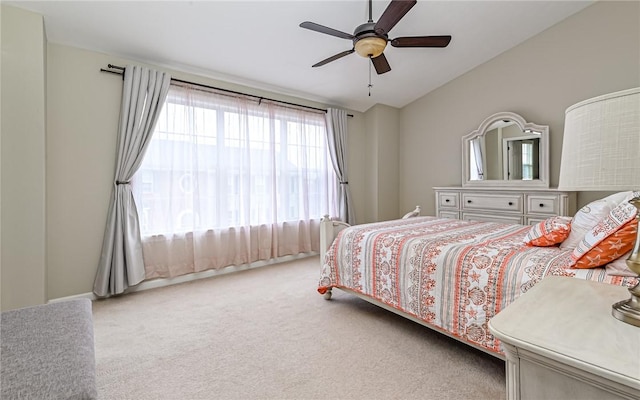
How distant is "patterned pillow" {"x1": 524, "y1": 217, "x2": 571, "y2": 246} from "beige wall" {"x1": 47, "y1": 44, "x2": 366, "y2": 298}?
363 cm

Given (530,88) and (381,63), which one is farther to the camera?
(530,88)

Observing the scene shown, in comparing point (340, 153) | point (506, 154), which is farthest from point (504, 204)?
point (340, 153)

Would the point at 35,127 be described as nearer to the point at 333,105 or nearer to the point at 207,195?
the point at 207,195

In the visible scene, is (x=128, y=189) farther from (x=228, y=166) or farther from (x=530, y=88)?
(x=530, y=88)

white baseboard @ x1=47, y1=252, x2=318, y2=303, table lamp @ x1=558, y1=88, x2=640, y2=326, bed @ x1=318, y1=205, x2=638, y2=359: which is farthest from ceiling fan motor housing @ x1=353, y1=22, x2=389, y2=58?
white baseboard @ x1=47, y1=252, x2=318, y2=303

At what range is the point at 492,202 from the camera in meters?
3.98

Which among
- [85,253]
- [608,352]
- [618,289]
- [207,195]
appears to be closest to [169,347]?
[85,253]

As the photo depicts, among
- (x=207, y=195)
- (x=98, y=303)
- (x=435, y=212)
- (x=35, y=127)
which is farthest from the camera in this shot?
→ (x=435, y=212)

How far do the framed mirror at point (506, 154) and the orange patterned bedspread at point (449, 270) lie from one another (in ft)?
5.50

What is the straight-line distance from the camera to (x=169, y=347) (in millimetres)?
2025

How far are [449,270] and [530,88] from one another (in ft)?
11.2

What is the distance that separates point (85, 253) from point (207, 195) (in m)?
1.27

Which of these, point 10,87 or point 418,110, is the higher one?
point 418,110

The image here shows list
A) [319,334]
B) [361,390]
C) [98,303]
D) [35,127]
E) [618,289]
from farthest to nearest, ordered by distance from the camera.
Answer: [98,303] < [35,127] < [319,334] < [361,390] < [618,289]
